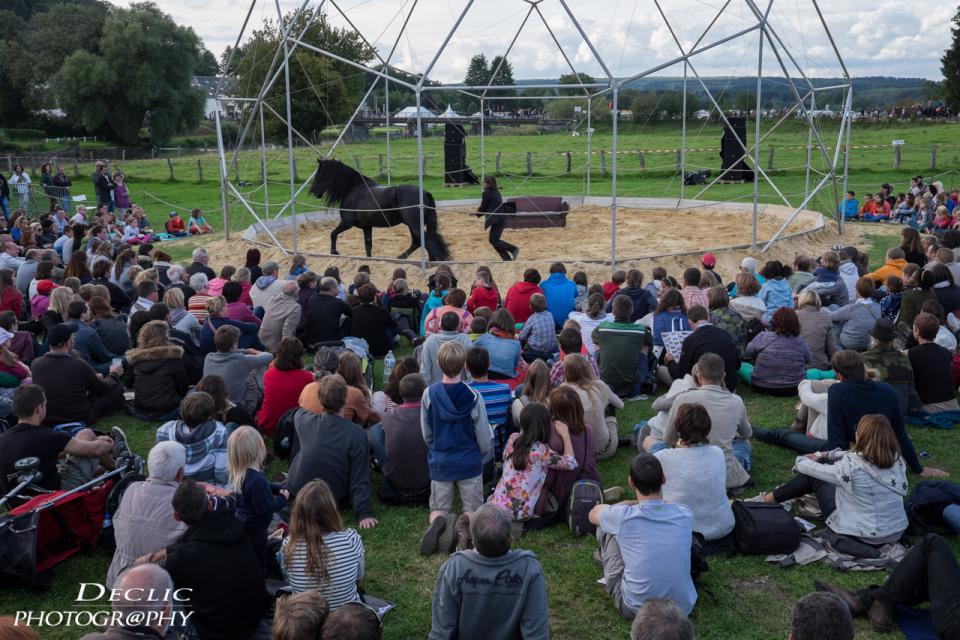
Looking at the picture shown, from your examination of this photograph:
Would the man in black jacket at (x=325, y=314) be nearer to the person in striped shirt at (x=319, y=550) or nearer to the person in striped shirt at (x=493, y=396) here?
the person in striped shirt at (x=493, y=396)

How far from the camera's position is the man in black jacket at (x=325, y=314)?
9180 mm

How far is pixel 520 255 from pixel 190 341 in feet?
25.7

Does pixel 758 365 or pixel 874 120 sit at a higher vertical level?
pixel 874 120

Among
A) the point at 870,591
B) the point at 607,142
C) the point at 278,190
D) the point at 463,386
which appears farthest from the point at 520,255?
the point at 607,142

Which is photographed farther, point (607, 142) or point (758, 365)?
point (607, 142)

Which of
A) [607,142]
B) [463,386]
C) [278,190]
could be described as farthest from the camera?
[607,142]

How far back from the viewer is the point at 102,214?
17422 mm

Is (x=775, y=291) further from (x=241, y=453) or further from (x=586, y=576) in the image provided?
(x=241, y=453)

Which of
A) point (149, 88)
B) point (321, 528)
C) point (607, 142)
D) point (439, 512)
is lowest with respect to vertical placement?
point (439, 512)

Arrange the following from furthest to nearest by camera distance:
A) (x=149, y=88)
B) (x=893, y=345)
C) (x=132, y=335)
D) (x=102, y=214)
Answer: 1. (x=149, y=88)
2. (x=102, y=214)
3. (x=132, y=335)
4. (x=893, y=345)

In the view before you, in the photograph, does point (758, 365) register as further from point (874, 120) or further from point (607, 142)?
point (874, 120)

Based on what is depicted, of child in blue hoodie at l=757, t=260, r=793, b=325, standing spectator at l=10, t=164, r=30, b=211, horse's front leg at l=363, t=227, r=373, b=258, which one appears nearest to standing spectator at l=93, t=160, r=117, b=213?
standing spectator at l=10, t=164, r=30, b=211

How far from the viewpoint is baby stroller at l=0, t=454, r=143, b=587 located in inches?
189

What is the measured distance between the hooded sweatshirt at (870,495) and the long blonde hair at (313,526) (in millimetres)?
3039
